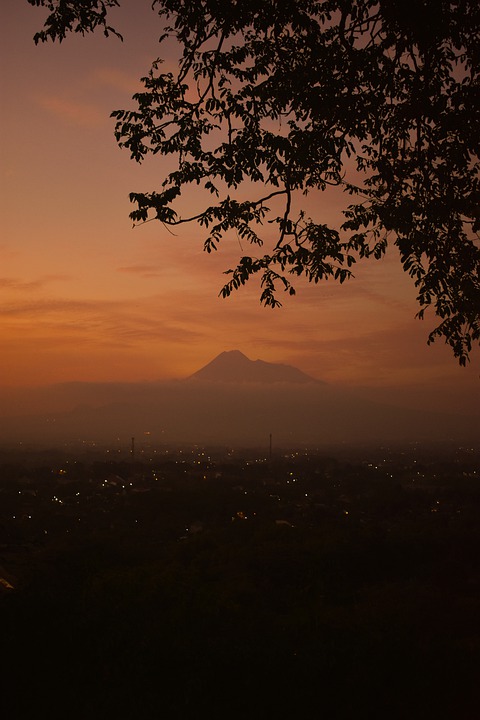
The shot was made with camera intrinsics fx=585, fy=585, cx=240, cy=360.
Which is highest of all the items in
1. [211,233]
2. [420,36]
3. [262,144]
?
[420,36]

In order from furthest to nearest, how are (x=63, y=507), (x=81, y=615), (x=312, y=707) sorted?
1. (x=63, y=507)
2. (x=81, y=615)
3. (x=312, y=707)

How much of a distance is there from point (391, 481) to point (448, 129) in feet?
204

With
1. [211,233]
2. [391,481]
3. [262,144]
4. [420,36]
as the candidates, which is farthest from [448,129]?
[391,481]

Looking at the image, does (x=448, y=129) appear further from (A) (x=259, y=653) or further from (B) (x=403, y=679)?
(A) (x=259, y=653)

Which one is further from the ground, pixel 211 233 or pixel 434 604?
pixel 211 233

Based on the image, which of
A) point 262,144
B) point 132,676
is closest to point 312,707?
point 132,676

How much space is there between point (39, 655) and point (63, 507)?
105ft

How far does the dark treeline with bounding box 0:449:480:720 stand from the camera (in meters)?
9.87

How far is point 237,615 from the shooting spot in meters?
15.3

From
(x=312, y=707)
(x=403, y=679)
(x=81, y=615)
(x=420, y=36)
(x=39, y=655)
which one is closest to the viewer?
(x=420, y=36)

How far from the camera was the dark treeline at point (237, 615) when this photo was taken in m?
9.87

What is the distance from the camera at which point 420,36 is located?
23.7 ft

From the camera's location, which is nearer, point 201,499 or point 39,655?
point 39,655

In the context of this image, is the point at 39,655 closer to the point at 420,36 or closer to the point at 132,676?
the point at 132,676
